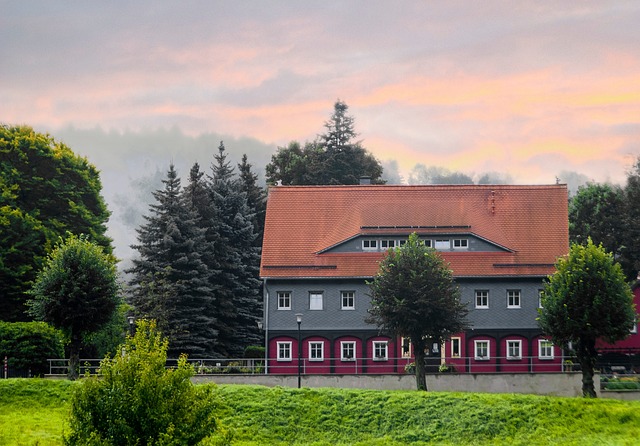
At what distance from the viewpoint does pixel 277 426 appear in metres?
40.0

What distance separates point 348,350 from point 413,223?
8.51 m

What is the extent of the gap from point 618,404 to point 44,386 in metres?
23.6

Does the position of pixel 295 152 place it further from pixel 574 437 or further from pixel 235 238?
pixel 574 437

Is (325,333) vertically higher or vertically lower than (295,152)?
lower

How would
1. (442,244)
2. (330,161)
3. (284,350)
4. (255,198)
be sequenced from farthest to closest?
(330,161)
(255,198)
(442,244)
(284,350)

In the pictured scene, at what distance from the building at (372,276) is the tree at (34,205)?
39.9 ft

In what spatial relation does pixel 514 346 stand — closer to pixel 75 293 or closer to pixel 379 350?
pixel 379 350

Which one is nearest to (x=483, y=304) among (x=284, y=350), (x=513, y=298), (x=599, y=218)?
(x=513, y=298)

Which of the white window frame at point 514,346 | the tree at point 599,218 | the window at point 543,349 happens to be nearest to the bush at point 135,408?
the white window frame at point 514,346

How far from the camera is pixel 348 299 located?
58.6 m

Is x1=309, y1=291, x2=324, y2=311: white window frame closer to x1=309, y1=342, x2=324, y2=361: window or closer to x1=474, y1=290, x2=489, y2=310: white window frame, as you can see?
x1=309, y1=342, x2=324, y2=361: window

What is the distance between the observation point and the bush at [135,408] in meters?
26.3

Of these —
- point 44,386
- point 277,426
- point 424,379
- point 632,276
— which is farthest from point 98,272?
point 632,276

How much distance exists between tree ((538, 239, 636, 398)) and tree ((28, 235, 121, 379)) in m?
20.4
